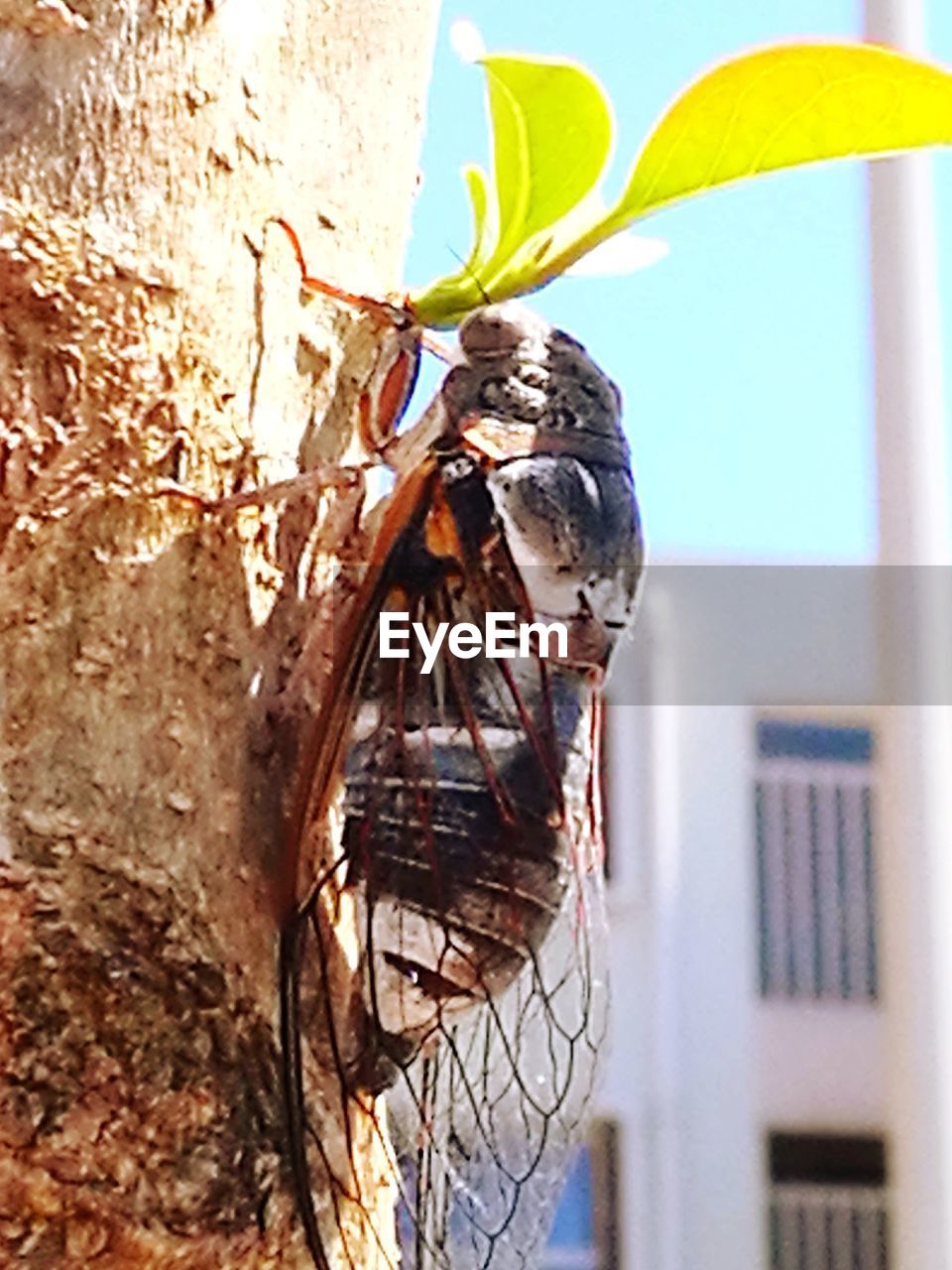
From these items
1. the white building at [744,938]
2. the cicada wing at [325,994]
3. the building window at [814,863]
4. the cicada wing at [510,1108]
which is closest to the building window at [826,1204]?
the white building at [744,938]

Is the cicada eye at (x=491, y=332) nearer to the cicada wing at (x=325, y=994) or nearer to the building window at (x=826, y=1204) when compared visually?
the cicada wing at (x=325, y=994)

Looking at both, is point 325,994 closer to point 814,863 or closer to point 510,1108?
point 510,1108

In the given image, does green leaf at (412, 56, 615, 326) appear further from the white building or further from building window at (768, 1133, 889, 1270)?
building window at (768, 1133, 889, 1270)

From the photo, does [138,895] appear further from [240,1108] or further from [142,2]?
[142,2]

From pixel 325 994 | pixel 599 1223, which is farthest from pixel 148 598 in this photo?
pixel 599 1223

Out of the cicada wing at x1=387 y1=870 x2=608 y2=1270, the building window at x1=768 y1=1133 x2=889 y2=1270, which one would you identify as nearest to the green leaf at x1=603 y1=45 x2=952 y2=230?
the cicada wing at x1=387 y1=870 x2=608 y2=1270

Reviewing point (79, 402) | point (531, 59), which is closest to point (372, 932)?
point (79, 402)
